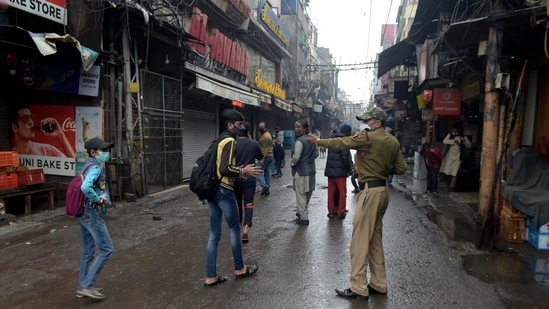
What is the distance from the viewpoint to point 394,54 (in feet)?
45.2

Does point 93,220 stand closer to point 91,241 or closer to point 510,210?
point 91,241

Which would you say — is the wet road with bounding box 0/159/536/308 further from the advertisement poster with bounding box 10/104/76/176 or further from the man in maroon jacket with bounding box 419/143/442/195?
the man in maroon jacket with bounding box 419/143/442/195

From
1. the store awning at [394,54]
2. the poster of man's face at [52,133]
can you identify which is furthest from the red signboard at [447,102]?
the poster of man's face at [52,133]

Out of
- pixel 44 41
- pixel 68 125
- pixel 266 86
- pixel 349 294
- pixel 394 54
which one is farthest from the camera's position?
pixel 266 86

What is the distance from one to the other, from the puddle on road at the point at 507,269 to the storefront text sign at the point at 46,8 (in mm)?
7713

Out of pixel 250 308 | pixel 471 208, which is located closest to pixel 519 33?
pixel 471 208

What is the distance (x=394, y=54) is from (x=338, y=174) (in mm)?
8318

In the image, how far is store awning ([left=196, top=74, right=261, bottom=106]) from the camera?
11038 mm

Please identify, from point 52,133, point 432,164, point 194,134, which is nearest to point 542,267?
point 432,164

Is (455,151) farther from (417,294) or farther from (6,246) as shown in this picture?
(6,246)

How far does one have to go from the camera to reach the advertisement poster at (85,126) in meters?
8.42

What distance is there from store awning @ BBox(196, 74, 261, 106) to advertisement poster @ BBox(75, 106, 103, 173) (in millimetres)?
3107

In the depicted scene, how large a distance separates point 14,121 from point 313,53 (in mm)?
36817

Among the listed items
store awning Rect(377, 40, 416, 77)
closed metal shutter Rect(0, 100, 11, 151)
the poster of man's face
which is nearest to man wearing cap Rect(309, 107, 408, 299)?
the poster of man's face
